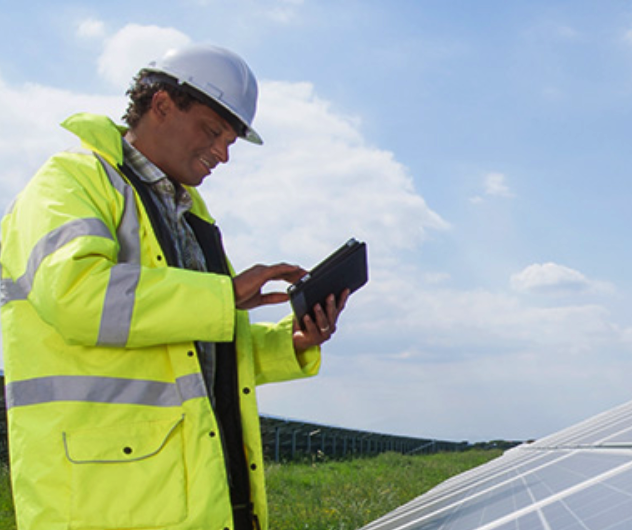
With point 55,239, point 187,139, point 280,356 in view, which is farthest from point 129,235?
point 280,356

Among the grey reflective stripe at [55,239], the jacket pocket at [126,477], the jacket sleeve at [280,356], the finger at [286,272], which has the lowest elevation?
the jacket pocket at [126,477]

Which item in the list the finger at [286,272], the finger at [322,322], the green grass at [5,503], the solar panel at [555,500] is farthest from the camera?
the green grass at [5,503]

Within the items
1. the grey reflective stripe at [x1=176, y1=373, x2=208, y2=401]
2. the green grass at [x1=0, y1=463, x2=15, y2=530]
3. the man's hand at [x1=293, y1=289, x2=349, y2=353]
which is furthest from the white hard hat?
the green grass at [x1=0, y1=463, x2=15, y2=530]

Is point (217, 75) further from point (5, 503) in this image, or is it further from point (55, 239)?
point (5, 503)

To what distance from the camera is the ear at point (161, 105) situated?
2748 mm

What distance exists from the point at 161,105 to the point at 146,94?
119 millimetres

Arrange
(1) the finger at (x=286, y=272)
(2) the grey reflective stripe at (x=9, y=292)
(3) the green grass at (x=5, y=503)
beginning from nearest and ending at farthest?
(2) the grey reflective stripe at (x=9, y=292), (1) the finger at (x=286, y=272), (3) the green grass at (x=5, y=503)

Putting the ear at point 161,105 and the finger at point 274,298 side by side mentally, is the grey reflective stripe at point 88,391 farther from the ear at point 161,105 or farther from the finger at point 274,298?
the ear at point 161,105

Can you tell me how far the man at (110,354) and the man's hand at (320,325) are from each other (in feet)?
0.64

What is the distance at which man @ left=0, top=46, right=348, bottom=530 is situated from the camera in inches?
85.5

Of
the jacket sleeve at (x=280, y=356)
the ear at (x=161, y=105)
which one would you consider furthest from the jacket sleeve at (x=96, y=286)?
the jacket sleeve at (x=280, y=356)

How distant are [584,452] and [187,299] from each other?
7.52 ft

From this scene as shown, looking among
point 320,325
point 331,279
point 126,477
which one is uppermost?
point 331,279

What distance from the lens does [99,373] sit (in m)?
2.28
